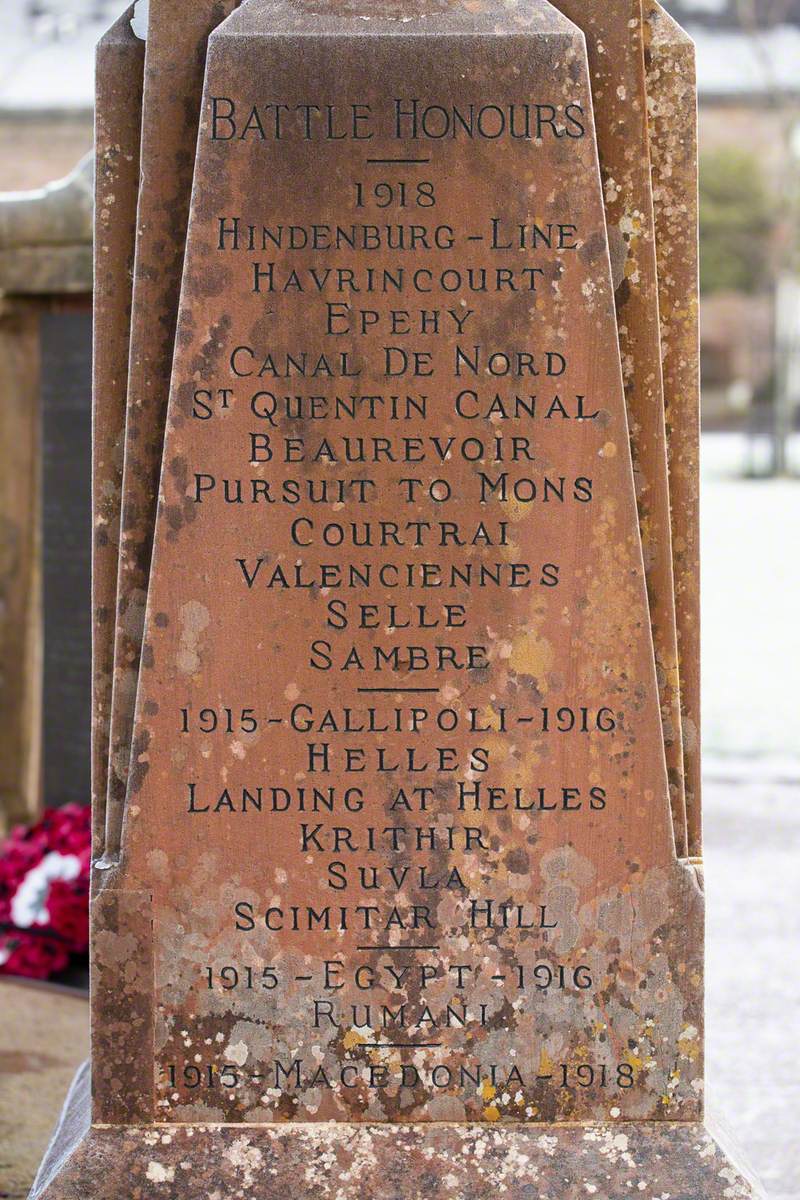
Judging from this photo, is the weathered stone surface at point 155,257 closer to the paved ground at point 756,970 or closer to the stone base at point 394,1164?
the stone base at point 394,1164

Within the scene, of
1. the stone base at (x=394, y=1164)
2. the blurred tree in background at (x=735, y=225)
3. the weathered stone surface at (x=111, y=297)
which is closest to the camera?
the stone base at (x=394, y=1164)

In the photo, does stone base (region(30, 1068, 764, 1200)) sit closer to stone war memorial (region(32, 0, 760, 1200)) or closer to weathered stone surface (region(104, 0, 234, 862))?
stone war memorial (region(32, 0, 760, 1200))

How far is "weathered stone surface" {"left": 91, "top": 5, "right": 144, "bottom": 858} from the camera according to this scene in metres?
2.73

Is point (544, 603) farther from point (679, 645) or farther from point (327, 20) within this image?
point (327, 20)

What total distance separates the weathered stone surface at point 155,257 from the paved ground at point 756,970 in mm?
1488

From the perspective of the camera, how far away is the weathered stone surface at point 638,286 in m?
2.68

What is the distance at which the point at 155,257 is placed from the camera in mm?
2670

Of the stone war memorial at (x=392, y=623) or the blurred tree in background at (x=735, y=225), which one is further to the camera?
the blurred tree in background at (x=735, y=225)

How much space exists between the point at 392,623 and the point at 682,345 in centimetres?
75

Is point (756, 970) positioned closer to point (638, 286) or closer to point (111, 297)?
point (638, 286)

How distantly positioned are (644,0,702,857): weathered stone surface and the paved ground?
805 millimetres

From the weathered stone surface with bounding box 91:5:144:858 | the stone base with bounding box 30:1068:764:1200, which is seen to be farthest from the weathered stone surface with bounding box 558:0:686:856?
the weathered stone surface with bounding box 91:5:144:858

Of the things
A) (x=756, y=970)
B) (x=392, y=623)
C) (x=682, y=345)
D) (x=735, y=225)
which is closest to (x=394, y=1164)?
(x=392, y=623)

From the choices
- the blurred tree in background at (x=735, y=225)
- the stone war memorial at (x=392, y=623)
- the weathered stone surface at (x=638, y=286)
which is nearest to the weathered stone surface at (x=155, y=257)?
the stone war memorial at (x=392, y=623)
